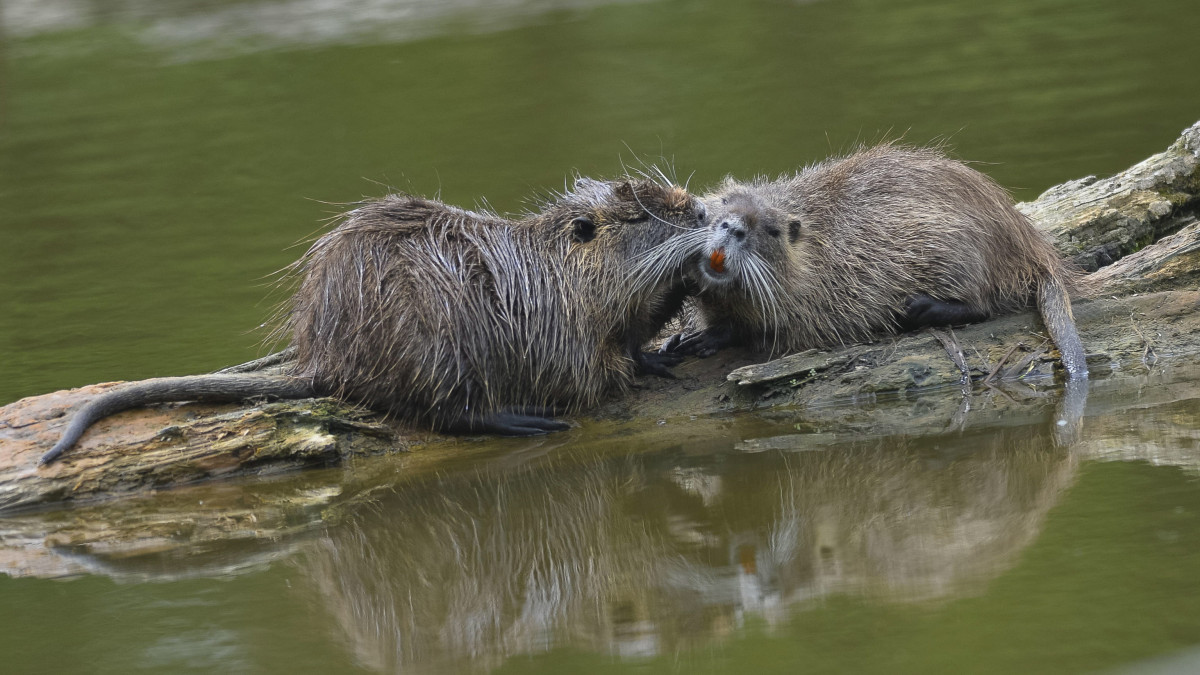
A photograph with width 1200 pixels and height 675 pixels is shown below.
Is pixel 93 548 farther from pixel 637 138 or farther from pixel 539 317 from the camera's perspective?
pixel 637 138

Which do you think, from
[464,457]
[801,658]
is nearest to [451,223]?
[464,457]

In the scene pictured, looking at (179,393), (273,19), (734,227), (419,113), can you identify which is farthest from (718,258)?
(273,19)

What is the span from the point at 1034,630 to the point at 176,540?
9.28 feet

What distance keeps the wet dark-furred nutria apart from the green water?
608 millimetres

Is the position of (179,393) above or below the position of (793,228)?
below

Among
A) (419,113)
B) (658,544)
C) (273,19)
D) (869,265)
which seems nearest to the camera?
(658,544)

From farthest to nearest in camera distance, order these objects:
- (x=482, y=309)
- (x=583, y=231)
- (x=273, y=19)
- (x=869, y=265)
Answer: (x=273, y=19), (x=869, y=265), (x=583, y=231), (x=482, y=309)

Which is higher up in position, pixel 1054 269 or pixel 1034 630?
pixel 1054 269

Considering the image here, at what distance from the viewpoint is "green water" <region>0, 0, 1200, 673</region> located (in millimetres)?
3541

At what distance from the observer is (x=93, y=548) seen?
4.52 meters

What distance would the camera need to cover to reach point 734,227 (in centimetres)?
531

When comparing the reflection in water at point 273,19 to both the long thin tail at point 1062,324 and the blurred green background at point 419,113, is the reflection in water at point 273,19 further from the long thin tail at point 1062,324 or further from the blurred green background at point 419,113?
the long thin tail at point 1062,324

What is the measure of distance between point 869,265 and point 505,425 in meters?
1.68

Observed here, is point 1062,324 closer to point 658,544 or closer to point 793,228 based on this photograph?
point 793,228
